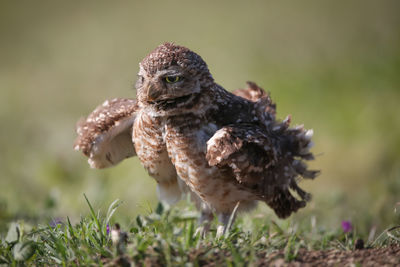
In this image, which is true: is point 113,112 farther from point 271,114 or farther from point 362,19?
point 362,19

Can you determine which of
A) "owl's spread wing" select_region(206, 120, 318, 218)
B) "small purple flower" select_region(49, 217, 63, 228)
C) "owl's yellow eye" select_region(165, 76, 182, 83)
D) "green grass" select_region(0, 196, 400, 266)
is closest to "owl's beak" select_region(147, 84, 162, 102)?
"owl's yellow eye" select_region(165, 76, 182, 83)

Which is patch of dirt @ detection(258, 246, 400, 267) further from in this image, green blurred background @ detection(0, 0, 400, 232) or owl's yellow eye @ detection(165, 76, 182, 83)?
green blurred background @ detection(0, 0, 400, 232)

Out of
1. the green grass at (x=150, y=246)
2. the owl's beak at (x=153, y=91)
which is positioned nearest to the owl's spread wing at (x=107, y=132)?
the owl's beak at (x=153, y=91)

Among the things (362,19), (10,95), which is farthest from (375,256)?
(10,95)

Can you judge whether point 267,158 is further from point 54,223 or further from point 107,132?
point 54,223

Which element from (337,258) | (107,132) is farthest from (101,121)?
(337,258)

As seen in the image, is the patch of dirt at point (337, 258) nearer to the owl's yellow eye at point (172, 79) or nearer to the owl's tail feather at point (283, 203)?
the owl's tail feather at point (283, 203)
